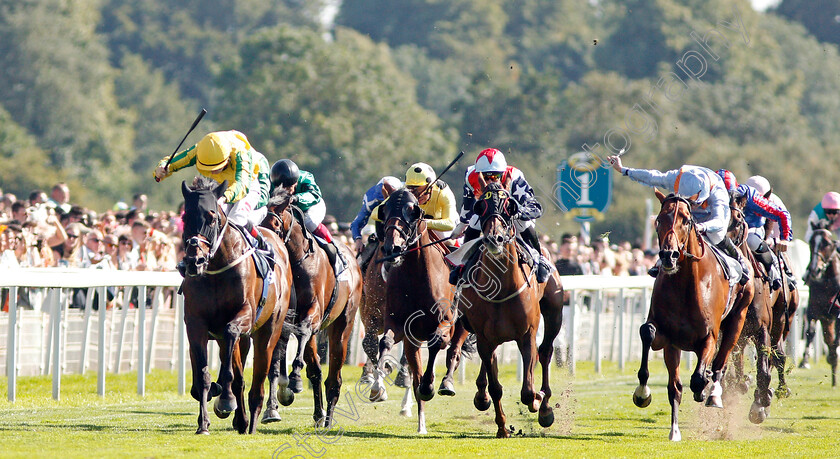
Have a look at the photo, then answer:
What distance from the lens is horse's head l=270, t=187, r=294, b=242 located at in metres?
9.88

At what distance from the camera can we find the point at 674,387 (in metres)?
9.67

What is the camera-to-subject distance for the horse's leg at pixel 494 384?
9.55m

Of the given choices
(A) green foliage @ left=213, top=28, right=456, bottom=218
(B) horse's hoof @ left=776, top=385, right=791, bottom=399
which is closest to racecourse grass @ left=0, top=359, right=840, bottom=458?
(B) horse's hoof @ left=776, top=385, right=791, bottom=399

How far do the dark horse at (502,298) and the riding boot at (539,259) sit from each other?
0.39 ft

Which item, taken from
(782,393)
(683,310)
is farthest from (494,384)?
(782,393)

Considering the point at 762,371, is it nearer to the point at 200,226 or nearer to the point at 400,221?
the point at 400,221

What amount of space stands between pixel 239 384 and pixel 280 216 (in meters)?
1.49

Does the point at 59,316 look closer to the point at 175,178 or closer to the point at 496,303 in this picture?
the point at 496,303

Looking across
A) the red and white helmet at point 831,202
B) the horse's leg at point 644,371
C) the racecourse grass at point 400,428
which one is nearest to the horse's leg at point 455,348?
the racecourse grass at point 400,428

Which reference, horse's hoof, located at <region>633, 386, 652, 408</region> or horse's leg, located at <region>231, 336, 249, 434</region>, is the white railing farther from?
horse's hoof, located at <region>633, 386, 652, 408</region>

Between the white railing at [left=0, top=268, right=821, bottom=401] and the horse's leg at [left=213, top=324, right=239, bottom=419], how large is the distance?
9.35ft

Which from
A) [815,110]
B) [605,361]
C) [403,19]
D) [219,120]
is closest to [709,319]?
[605,361]

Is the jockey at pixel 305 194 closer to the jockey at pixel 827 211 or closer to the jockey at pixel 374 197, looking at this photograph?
the jockey at pixel 374 197

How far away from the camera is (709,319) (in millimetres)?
9789
